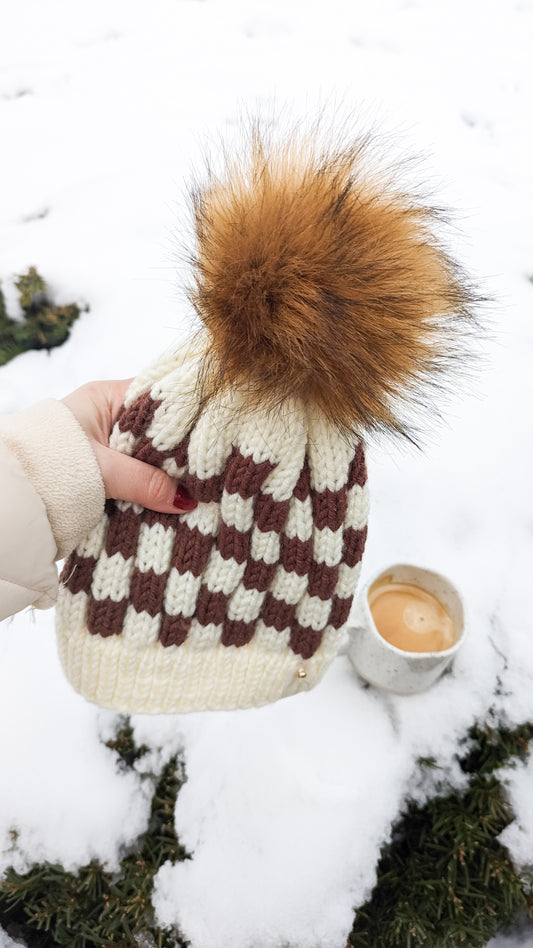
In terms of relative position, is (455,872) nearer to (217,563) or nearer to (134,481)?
(217,563)

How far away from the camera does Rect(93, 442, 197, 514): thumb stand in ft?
1.52

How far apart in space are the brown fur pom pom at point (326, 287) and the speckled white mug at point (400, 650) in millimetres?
251

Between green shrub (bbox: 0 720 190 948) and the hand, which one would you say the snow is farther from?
the hand

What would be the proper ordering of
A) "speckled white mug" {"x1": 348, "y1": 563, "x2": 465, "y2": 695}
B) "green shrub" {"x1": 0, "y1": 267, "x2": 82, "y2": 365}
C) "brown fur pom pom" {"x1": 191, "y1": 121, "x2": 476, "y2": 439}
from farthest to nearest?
1. "green shrub" {"x1": 0, "y1": 267, "x2": 82, "y2": 365}
2. "speckled white mug" {"x1": 348, "y1": 563, "x2": 465, "y2": 695}
3. "brown fur pom pom" {"x1": 191, "y1": 121, "x2": 476, "y2": 439}

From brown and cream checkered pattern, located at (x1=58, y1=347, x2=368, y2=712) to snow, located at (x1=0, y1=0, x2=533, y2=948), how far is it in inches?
3.9

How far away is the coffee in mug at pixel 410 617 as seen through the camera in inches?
24.9

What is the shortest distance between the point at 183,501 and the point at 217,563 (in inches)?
2.4

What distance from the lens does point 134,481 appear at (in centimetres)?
46

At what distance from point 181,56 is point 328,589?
3.61 ft

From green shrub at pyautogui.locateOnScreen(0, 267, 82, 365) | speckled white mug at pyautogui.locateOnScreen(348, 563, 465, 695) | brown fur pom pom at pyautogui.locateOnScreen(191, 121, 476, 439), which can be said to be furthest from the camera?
green shrub at pyautogui.locateOnScreen(0, 267, 82, 365)

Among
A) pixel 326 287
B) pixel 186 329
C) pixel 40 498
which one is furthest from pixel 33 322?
pixel 326 287

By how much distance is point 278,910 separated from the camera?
2.03ft

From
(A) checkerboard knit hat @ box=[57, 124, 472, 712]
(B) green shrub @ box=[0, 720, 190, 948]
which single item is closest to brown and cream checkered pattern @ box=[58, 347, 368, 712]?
(A) checkerboard knit hat @ box=[57, 124, 472, 712]

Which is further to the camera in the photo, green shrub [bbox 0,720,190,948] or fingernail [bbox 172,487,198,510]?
green shrub [bbox 0,720,190,948]
